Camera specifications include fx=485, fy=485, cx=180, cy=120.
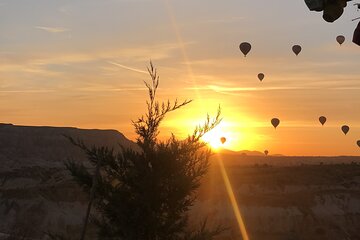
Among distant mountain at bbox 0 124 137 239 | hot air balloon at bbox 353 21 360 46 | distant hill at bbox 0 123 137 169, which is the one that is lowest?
distant mountain at bbox 0 124 137 239

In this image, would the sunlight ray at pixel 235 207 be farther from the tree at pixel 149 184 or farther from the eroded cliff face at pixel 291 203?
the tree at pixel 149 184

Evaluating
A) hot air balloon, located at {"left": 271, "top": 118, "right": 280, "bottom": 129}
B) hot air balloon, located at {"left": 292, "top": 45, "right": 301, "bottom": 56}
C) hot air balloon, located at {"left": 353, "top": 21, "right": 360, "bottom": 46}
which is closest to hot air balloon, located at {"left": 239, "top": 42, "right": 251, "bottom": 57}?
hot air balloon, located at {"left": 292, "top": 45, "right": 301, "bottom": 56}

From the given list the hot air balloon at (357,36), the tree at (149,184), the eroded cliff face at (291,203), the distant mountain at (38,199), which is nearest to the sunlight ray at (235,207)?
the eroded cliff face at (291,203)

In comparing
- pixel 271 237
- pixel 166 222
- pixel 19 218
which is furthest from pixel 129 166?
pixel 19 218

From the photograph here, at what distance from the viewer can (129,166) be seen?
1519 cm

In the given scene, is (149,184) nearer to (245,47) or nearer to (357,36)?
(357,36)

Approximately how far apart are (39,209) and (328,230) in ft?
103

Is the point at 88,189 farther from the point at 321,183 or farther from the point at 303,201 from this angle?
the point at 321,183

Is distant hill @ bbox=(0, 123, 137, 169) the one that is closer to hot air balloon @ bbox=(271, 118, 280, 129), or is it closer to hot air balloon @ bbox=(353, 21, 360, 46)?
hot air balloon @ bbox=(271, 118, 280, 129)

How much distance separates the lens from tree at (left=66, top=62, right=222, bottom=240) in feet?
46.8

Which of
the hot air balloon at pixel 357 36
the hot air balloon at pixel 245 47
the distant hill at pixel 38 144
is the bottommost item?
the hot air balloon at pixel 357 36

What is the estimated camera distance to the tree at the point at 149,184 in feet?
46.8

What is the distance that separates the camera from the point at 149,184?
14484mm

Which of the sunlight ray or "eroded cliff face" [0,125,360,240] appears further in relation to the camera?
"eroded cliff face" [0,125,360,240]
